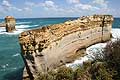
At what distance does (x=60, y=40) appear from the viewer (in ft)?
58.3

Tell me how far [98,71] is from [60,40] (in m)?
4.92

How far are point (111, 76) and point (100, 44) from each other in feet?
31.5

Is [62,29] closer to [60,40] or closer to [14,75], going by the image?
[60,40]

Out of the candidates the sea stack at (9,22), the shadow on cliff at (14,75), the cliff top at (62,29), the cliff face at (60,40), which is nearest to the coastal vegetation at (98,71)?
the cliff face at (60,40)

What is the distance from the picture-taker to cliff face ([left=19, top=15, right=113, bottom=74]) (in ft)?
50.7

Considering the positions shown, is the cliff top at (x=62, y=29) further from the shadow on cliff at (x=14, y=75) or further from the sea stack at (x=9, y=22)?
the sea stack at (x=9, y=22)

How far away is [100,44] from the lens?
22812 mm

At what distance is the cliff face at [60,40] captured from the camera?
1546 cm

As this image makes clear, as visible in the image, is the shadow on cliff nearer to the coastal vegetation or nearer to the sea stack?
the coastal vegetation

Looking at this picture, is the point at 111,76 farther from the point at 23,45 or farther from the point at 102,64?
the point at 23,45

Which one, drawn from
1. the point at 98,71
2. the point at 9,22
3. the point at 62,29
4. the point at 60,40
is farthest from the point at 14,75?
the point at 9,22

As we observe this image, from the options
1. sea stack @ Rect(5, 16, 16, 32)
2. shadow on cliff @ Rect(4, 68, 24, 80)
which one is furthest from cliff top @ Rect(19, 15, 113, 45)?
sea stack @ Rect(5, 16, 16, 32)

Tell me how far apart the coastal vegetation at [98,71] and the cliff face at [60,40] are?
4.73ft

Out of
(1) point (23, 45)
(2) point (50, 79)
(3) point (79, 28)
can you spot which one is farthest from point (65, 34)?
(2) point (50, 79)
